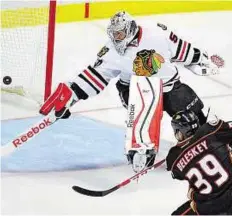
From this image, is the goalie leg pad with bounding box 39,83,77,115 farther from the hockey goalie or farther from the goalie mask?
the goalie mask

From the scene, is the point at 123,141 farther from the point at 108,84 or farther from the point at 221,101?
the point at 221,101

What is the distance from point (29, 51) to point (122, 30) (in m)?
0.72

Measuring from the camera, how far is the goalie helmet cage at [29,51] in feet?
8.25

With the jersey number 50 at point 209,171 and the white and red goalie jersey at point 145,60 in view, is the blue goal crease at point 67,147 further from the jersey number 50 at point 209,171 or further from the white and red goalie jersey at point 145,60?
the jersey number 50 at point 209,171

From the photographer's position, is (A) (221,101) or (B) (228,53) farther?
(B) (228,53)

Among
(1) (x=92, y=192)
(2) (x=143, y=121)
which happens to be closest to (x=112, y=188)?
(1) (x=92, y=192)

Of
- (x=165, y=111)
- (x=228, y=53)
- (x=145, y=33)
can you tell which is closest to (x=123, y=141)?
(x=165, y=111)

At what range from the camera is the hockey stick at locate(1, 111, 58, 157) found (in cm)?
205

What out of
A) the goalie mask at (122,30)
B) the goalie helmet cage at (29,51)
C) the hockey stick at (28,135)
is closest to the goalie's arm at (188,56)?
the goalie mask at (122,30)

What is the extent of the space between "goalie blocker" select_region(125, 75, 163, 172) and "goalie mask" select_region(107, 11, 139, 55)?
0.10 metres

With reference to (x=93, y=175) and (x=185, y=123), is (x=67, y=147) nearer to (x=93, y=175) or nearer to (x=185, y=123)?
(x=93, y=175)

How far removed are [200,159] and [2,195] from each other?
639mm

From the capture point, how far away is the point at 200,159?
1578mm

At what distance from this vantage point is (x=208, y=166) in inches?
61.5
